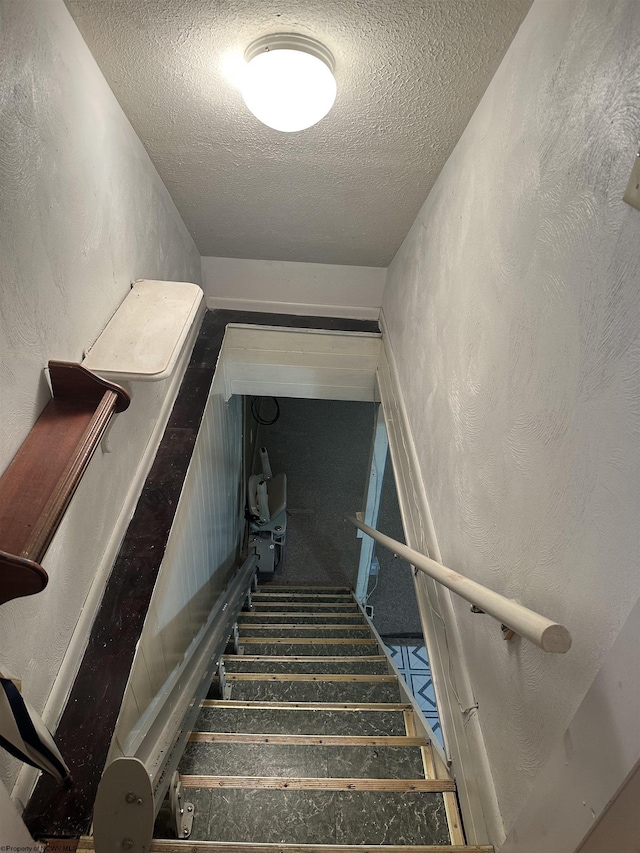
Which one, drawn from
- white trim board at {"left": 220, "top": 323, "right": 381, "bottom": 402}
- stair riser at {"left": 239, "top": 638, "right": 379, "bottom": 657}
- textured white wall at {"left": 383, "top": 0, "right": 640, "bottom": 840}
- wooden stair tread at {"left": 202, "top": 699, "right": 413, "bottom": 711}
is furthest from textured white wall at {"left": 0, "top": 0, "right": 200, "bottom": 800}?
white trim board at {"left": 220, "top": 323, "right": 381, "bottom": 402}

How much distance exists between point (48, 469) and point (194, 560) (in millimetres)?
1590

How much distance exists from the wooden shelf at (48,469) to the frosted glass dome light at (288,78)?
86cm

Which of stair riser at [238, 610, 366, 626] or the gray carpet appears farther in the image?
the gray carpet

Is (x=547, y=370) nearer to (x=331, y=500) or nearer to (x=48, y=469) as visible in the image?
(x=48, y=469)

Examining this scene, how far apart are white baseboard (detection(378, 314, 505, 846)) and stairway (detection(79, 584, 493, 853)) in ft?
0.23

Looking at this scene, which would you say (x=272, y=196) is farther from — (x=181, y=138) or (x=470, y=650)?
(x=470, y=650)

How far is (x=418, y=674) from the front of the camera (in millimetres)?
4215

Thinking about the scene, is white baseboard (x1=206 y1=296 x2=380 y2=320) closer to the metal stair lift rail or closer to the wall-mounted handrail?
the metal stair lift rail

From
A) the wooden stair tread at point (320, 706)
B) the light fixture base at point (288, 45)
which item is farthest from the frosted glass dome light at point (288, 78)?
the wooden stair tread at point (320, 706)

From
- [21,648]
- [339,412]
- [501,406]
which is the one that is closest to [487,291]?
[501,406]

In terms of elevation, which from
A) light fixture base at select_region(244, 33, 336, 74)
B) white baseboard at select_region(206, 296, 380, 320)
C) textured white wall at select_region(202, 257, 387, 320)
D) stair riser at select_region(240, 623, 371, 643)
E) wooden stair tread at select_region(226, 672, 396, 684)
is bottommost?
wooden stair tread at select_region(226, 672, 396, 684)

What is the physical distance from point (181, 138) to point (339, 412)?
163 inches

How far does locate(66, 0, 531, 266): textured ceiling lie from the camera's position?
1.14 m

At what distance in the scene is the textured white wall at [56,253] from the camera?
38.4 inches
